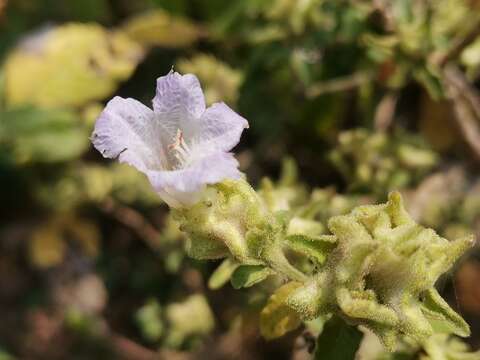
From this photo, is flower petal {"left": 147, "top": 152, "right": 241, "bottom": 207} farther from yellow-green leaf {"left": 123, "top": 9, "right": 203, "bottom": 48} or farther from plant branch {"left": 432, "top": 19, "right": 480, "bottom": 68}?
yellow-green leaf {"left": 123, "top": 9, "right": 203, "bottom": 48}

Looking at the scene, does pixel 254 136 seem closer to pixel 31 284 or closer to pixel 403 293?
pixel 31 284

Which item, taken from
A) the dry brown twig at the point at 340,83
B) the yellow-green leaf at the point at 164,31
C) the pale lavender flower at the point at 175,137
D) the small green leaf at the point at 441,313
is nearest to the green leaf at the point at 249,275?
the pale lavender flower at the point at 175,137

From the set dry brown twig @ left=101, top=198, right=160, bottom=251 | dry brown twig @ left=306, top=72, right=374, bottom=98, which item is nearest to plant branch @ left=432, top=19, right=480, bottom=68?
dry brown twig @ left=306, top=72, right=374, bottom=98

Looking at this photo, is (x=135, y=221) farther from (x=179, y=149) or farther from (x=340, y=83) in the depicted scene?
(x=179, y=149)

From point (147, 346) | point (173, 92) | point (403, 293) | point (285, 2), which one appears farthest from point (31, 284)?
point (403, 293)

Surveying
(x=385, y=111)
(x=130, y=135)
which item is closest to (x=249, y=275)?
(x=130, y=135)

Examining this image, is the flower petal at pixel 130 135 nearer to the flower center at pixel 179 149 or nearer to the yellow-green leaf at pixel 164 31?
the flower center at pixel 179 149
